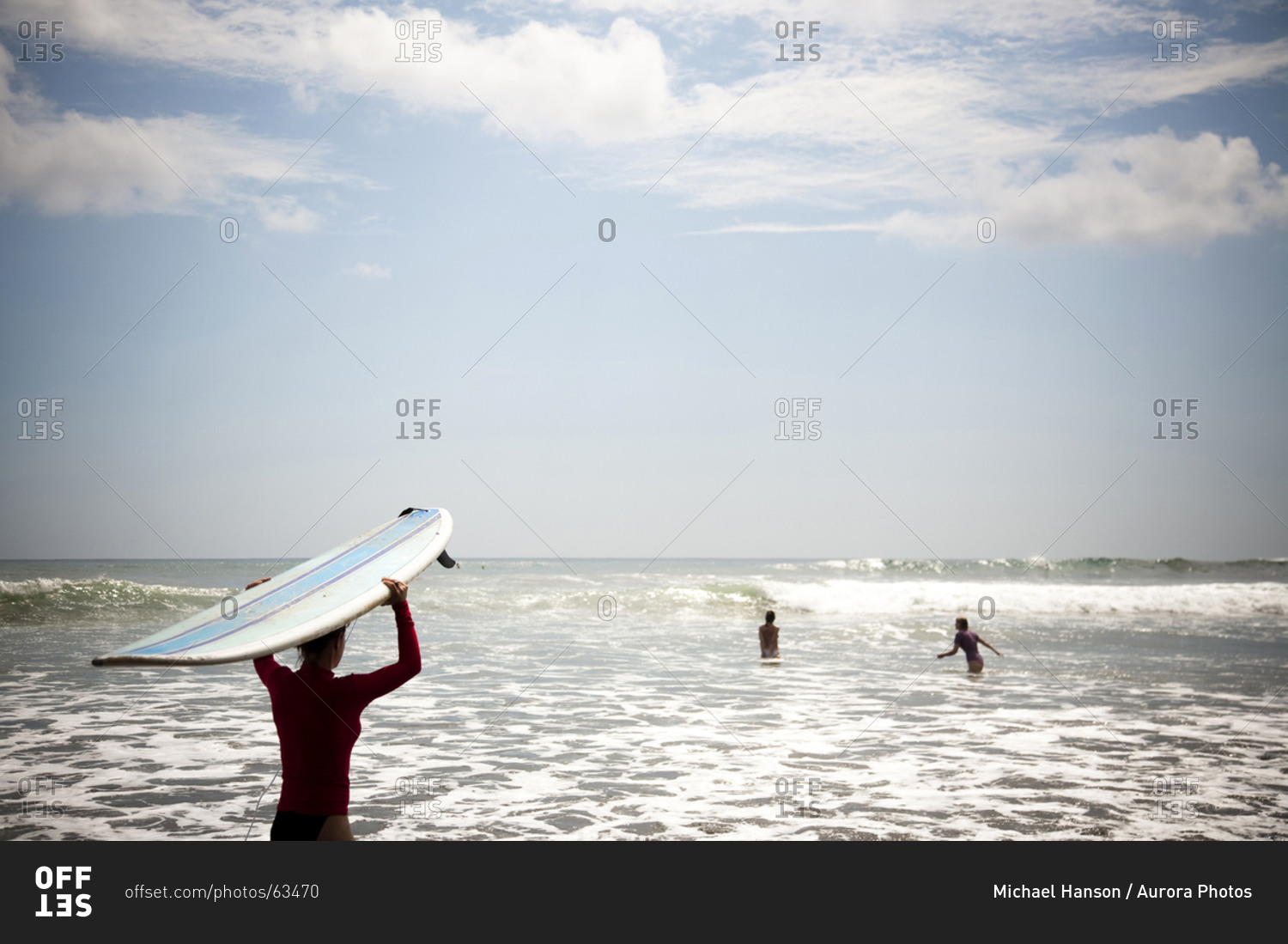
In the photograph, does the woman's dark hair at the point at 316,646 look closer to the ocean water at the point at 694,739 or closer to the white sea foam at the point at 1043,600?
the ocean water at the point at 694,739

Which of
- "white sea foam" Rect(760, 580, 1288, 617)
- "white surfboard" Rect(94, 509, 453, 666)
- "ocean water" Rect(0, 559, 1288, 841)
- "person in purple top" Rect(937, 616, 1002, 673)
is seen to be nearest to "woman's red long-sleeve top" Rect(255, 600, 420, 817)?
"white surfboard" Rect(94, 509, 453, 666)

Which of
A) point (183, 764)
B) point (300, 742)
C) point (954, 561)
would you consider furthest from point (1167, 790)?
point (954, 561)

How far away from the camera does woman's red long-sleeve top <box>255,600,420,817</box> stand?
10.9 feet

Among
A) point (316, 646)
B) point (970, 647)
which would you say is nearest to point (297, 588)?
point (316, 646)

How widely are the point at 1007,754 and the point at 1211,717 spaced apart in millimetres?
3664

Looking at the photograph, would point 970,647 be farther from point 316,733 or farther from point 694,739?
point 316,733

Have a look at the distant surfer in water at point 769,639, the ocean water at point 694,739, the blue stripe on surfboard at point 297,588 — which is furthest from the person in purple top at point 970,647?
the blue stripe on surfboard at point 297,588

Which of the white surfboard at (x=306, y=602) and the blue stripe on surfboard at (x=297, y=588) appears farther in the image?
the blue stripe on surfboard at (x=297, y=588)

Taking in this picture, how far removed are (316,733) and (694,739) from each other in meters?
6.22

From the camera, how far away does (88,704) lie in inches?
408

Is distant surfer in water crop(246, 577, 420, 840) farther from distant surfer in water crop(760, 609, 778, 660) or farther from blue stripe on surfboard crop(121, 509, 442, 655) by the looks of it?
distant surfer in water crop(760, 609, 778, 660)

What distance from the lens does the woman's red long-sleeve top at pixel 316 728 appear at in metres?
3.32
